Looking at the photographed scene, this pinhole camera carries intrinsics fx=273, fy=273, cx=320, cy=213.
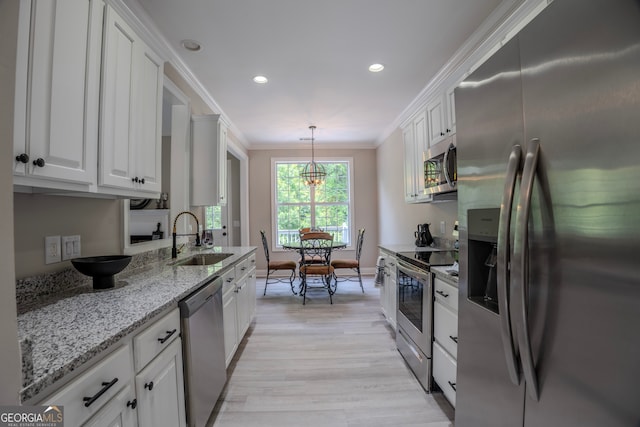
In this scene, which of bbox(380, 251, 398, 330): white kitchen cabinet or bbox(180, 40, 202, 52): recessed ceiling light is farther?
bbox(380, 251, 398, 330): white kitchen cabinet

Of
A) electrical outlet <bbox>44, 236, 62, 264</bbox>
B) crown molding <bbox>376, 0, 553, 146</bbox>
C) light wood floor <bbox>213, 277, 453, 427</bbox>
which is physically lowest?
light wood floor <bbox>213, 277, 453, 427</bbox>

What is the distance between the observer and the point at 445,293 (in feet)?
5.75

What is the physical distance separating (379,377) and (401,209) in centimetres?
264

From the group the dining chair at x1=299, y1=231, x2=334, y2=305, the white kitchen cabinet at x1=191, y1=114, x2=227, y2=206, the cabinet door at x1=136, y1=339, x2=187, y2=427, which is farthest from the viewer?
the dining chair at x1=299, y1=231, x2=334, y2=305

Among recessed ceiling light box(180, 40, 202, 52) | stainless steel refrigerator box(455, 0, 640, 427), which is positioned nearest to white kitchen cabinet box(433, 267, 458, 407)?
stainless steel refrigerator box(455, 0, 640, 427)

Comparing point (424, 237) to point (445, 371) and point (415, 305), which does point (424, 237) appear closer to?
point (415, 305)

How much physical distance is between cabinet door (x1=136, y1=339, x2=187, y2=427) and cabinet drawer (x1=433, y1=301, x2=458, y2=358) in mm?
1524

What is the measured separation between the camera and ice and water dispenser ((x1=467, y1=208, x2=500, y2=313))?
3.89ft

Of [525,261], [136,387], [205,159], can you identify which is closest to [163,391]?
[136,387]

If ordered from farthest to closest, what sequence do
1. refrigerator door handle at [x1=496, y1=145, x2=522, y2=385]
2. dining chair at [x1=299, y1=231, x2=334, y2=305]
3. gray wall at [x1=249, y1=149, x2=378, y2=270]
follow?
gray wall at [x1=249, y1=149, x2=378, y2=270], dining chair at [x1=299, y1=231, x2=334, y2=305], refrigerator door handle at [x1=496, y1=145, x2=522, y2=385]

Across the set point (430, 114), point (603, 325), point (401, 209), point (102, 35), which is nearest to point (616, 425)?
point (603, 325)

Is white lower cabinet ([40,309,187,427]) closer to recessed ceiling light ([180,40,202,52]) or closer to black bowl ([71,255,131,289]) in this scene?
black bowl ([71,255,131,289])

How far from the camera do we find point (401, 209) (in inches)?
169

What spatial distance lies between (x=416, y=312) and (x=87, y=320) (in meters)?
2.07
